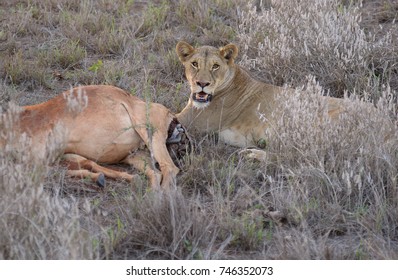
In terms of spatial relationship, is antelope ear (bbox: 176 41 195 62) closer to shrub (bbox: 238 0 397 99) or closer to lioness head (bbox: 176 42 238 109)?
lioness head (bbox: 176 42 238 109)

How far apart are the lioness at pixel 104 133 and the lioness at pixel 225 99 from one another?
41.4 inches

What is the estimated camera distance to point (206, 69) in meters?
6.32

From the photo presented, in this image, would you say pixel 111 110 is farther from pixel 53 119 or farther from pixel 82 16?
pixel 82 16

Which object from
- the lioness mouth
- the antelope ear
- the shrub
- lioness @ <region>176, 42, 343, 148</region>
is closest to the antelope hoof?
lioness @ <region>176, 42, 343, 148</region>

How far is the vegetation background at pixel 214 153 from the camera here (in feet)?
13.1

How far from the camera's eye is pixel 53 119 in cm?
496

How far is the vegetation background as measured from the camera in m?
3.98

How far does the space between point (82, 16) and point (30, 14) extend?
21.5 inches

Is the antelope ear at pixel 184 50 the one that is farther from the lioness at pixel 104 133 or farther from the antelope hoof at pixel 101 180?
the antelope hoof at pixel 101 180

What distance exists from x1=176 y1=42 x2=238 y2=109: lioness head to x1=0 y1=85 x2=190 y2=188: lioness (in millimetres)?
1030

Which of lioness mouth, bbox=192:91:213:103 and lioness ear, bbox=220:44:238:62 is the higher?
lioness ear, bbox=220:44:238:62

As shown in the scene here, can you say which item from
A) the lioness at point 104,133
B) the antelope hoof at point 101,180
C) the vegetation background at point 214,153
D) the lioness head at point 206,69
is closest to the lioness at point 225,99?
the lioness head at point 206,69
